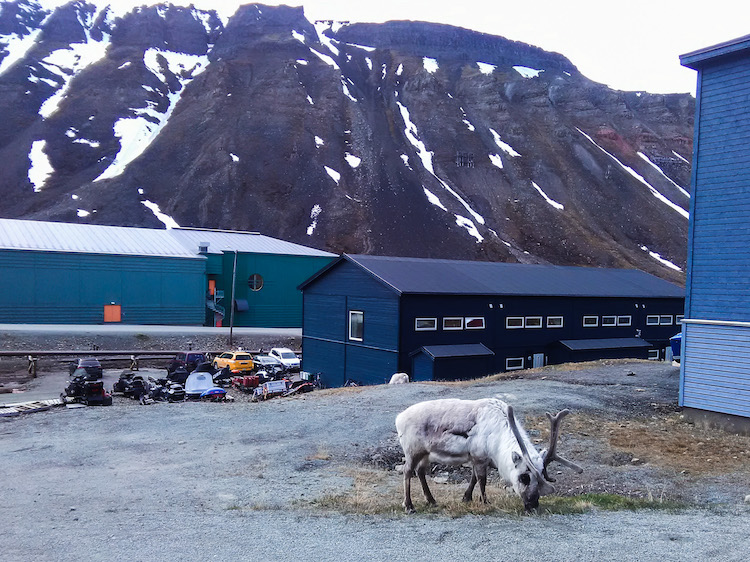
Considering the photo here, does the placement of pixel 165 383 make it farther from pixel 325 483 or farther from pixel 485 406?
pixel 485 406

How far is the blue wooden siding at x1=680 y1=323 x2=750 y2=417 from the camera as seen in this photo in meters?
15.7

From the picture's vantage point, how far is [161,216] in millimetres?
79500

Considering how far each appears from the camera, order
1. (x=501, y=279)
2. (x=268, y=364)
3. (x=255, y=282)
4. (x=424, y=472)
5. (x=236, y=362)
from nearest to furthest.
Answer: (x=424, y=472) → (x=501, y=279) → (x=236, y=362) → (x=268, y=364) → (x=255, y=282)

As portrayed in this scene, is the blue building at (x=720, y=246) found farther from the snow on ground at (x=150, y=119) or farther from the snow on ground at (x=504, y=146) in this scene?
the snow on ground at (x=504, y=146)

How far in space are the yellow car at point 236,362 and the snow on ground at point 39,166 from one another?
207 feet

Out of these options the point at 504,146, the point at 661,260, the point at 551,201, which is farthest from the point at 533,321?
the point at 504,146

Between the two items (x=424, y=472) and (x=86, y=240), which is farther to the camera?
(x=86, y=240)

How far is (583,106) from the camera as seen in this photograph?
125875mm

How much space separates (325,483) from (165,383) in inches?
693

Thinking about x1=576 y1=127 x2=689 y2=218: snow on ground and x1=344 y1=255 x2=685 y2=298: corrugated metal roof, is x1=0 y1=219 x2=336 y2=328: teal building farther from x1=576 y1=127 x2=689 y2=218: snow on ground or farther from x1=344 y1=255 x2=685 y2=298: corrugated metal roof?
x1=576 y1=127 x2=689 y2=218: snow on ground

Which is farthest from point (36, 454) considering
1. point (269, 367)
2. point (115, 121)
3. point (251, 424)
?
point (115, 121)

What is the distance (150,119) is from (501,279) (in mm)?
88605

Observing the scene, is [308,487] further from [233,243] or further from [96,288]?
[233,243]

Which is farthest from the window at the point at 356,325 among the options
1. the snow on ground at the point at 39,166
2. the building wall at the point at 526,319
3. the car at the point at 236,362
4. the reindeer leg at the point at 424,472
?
the snow on ground at the point at 39,166
